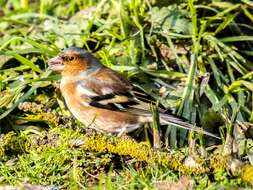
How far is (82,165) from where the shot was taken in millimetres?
4961

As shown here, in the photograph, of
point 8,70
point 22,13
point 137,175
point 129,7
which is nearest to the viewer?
point 137,175

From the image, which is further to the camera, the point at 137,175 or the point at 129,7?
the point at 129,7

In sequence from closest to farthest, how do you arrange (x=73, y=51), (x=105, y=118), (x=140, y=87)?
(x=105, y=118) < (x=73, y=51) < (x=140, y=87)

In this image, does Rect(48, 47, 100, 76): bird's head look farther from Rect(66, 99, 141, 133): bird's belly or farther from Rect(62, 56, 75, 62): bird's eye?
Rect(66, 99, 141, 133): bird's belly

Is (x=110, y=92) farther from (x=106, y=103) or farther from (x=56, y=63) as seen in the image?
(x=56, y=63)

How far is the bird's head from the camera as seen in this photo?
5906mm

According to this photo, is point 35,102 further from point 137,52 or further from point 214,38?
point 214,38

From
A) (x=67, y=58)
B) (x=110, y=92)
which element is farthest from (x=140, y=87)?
(x=67, y=58)

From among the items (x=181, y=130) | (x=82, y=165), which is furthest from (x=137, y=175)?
(x=181, y=130)

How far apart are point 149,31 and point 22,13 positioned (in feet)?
5.23

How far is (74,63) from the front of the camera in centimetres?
593

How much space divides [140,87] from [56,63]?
766 millimetres

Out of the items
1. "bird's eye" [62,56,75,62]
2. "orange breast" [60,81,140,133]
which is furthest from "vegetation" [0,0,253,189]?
"bird's eye" [62,56,75,62]

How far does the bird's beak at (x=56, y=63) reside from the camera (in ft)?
19.3
